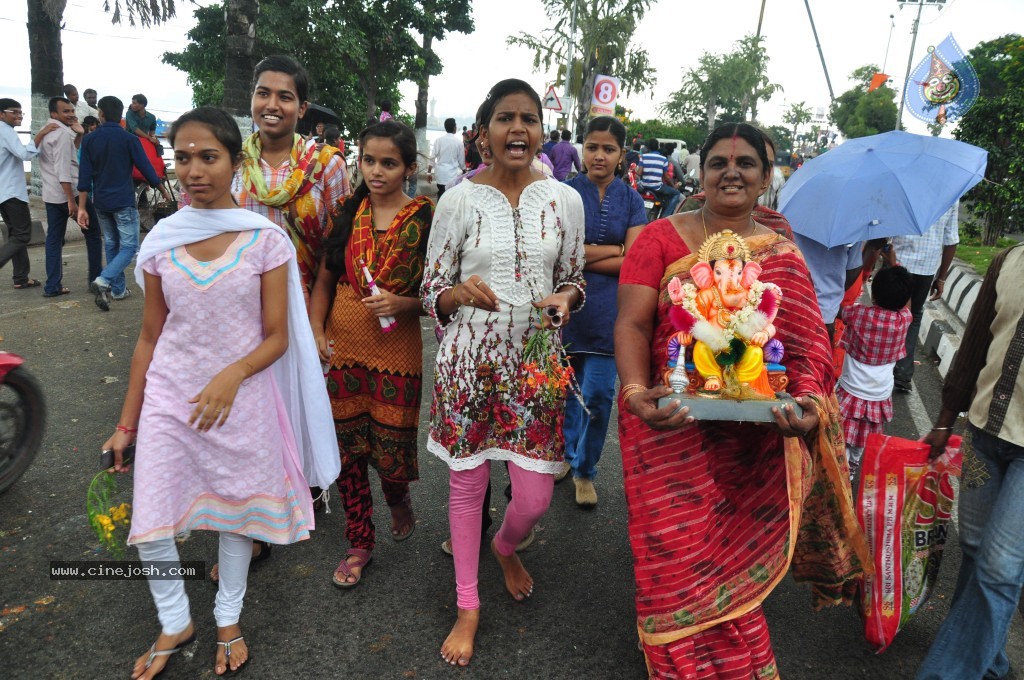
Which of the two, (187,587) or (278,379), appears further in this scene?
(187,587)

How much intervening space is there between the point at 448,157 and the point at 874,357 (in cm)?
1012

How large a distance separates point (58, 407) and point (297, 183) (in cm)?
290

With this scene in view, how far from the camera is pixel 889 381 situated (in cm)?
407

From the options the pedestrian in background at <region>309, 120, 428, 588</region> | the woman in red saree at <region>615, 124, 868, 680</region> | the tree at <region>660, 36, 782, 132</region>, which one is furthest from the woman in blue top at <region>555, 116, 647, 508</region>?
the tree at <region>660, 36, 782, 132</region>

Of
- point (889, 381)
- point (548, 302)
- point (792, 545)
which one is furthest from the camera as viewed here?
point (889, 381)

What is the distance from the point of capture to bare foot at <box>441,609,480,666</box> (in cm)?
255

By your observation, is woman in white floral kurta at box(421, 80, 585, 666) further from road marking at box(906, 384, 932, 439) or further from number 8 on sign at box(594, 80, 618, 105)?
number 8 on sign at box(594, 80, 618, 105)

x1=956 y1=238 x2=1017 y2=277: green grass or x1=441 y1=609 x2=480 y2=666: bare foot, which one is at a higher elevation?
x1=956 y1=238 x2=1017 y2=277: green grass

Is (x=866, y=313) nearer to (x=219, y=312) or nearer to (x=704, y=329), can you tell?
(x=704, y=329)

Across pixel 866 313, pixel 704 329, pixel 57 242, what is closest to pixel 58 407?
pixel 57 242

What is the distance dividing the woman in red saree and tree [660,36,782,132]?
2554 inches

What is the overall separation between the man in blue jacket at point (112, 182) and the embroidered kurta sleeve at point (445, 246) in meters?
5.85

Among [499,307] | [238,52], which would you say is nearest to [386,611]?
[499,307]

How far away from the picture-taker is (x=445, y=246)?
2.53 metres
